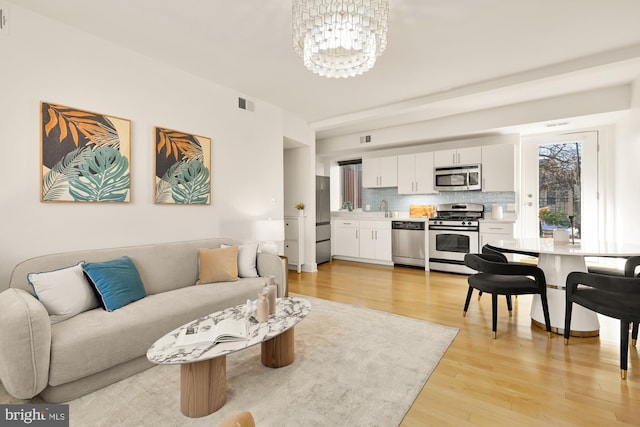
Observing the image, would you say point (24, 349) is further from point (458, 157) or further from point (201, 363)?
point (458, 157)

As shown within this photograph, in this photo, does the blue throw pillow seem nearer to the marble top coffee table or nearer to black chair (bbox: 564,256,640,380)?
the marble top coffee table

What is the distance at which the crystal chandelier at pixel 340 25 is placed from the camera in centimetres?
198

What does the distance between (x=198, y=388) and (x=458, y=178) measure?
516 centimetres

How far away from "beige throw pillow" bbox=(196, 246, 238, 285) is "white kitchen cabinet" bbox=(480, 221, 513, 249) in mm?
3956

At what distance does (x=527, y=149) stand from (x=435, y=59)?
10.9ft

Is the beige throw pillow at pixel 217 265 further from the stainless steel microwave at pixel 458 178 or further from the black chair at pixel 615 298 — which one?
the stainless steel microwave at pixel 458 178

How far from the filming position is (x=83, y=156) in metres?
2.60

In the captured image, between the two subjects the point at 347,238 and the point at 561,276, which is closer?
the point at 561,276

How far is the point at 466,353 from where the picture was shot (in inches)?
94.2

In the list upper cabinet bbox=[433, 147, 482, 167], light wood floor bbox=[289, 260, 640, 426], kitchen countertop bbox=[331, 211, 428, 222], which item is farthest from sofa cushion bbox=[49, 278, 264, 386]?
upper cabinet bbox=[433, 147, 482, 167]

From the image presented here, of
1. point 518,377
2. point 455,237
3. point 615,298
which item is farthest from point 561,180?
point 518,377

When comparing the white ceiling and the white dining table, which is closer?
the white ceiling

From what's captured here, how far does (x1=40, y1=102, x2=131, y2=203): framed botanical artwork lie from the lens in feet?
7.98

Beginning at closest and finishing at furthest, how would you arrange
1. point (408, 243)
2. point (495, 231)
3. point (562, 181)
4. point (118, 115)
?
1. point (118, 115)
2. point (495, 231)
3. point (562, 181)
4. point (408, 243)
